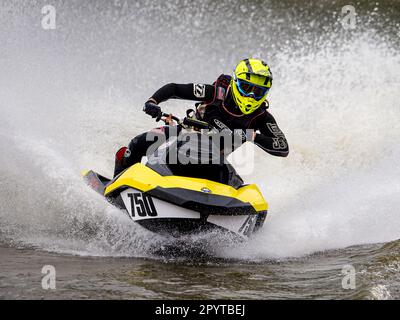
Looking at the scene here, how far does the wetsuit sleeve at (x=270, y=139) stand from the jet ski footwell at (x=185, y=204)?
2.64 feet

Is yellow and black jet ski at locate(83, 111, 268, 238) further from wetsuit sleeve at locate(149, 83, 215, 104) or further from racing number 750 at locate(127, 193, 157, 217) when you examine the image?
wetsuit sleeve at locate(149, 83, 215, 104)

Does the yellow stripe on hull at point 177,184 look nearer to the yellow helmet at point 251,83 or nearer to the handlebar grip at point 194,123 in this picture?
the handlebar grip at point 194,123

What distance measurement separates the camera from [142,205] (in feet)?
18.7

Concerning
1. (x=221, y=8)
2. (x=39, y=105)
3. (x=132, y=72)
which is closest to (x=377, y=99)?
(x=132, y=72)

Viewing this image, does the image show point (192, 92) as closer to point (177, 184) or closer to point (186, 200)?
point (177, 184)

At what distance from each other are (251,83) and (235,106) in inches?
21.2

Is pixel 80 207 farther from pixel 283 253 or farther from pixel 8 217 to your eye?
pixel 283 253

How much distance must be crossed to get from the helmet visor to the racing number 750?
73.8 inches

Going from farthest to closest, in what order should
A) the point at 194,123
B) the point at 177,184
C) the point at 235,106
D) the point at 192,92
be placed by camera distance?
the point at 192,92, the point at 235,106, the point at 194,123, the point at 177,184

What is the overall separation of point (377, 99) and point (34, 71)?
751cm

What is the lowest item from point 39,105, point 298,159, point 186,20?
point 298,159

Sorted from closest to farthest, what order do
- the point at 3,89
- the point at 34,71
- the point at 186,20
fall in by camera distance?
the point at 3,89 → the point at 34,71 → the point at 186,20

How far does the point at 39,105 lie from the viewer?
10664 millimetres

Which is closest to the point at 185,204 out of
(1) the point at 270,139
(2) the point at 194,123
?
(2) the point at 194,123
